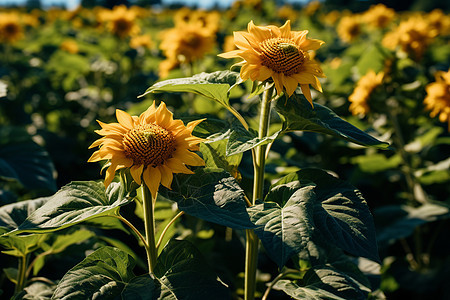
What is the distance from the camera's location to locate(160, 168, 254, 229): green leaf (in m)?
0.92

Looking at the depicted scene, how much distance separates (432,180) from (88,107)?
307 centimetres

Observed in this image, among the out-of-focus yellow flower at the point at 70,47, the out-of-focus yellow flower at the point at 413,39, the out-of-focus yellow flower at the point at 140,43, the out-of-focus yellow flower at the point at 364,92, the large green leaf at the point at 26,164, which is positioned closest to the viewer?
the large green leaf at the point at 26,164

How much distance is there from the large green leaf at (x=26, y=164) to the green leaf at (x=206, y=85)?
0.94 metres

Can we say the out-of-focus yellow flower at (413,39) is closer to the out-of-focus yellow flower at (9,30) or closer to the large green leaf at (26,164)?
the large green leaf at (26,164)

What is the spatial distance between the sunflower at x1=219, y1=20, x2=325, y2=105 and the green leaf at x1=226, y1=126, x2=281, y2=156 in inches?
5.1

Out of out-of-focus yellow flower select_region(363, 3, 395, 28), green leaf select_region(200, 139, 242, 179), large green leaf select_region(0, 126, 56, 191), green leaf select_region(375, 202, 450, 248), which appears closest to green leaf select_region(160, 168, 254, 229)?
green leaf select_region(200, 139, 242, 179)

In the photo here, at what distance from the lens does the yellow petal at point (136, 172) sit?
0.99 m

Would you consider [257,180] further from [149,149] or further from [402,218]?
[402,218]

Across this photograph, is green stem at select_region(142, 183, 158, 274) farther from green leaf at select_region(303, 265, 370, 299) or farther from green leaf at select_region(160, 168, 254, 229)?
green leaf at select_region(303, 265, 370, 299)

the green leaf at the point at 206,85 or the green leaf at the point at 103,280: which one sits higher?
the green leaf at the point at 206,85

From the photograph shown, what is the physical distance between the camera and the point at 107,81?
4.33 metres

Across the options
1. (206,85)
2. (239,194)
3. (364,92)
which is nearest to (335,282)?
(239,194)

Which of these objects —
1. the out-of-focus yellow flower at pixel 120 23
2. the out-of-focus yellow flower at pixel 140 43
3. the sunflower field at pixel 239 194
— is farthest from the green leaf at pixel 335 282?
the out-of-focus yellow flower at pixel 140 43

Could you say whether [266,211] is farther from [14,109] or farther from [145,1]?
[145,1]
